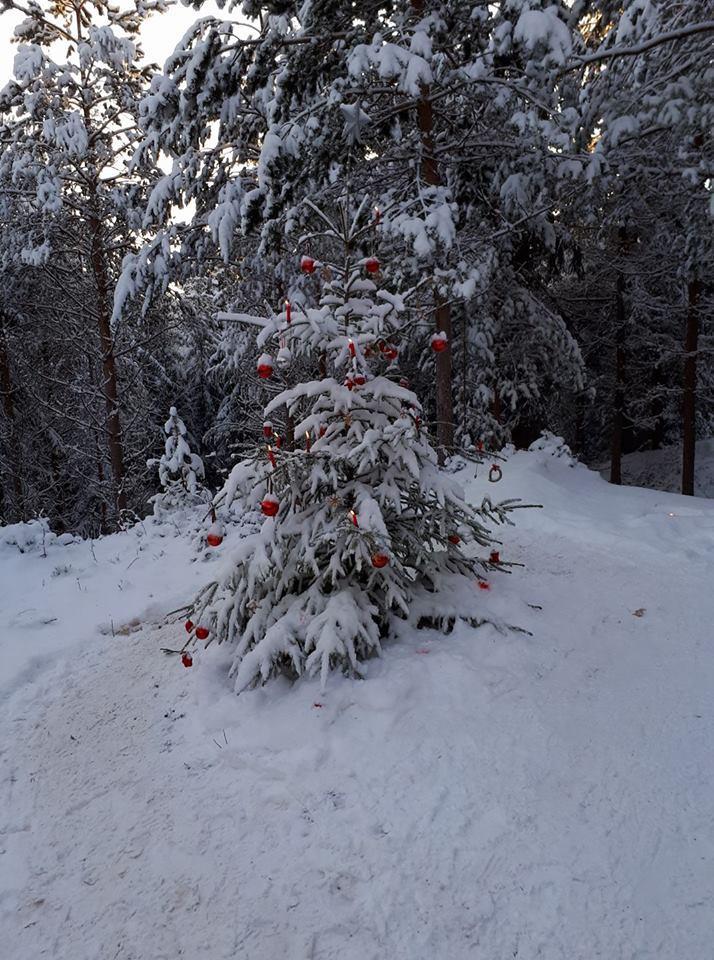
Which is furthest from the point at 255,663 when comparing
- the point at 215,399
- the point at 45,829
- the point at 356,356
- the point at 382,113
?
the point at 215,399

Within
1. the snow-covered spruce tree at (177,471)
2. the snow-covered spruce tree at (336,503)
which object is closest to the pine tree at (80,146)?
the snow-covered spruce tree at (177,471)

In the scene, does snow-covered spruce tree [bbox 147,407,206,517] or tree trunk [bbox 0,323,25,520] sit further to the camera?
tree trunk [bbox 0,323,25,520]

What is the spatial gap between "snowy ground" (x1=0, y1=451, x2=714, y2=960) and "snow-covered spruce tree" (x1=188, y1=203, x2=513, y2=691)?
13.2 inches

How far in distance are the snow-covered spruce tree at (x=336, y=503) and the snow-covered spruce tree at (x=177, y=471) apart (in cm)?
526

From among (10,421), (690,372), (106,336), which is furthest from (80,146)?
(690,372)

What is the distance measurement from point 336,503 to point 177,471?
6.15 m

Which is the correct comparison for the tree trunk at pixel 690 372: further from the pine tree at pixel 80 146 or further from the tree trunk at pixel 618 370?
the pine tree at pixel 80 146

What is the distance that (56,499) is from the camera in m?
19.8

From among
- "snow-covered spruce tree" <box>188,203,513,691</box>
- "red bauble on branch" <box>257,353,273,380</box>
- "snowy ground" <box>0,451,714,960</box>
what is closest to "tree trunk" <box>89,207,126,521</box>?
"snowy ground" <box>0,451,714,960</box>

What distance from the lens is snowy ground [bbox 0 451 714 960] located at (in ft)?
7.77

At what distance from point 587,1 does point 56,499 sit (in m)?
19.2

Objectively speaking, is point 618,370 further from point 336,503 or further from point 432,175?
point 336,503

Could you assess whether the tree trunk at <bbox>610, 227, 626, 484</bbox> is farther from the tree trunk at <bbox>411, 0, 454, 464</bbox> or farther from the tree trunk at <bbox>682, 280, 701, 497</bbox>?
the tree trunk at <bbox>411, 0, 454, 464</bbox>

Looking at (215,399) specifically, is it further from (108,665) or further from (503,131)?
(108,665)
